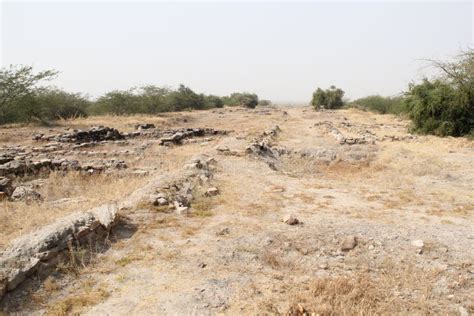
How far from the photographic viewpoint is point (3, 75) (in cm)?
2047

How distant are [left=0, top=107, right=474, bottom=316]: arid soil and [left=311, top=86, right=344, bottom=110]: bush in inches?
1770

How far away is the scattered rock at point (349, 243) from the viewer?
5.34m

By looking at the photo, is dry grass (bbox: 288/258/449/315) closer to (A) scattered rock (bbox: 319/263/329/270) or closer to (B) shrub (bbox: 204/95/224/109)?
(A) scattered rock (bbox: 319/263/329/270)

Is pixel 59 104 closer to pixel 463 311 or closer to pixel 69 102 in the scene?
pixel 69 102

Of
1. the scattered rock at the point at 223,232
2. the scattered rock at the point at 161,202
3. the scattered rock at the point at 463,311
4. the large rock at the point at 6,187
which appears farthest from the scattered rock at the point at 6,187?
the scattered rock at the point at 463,311

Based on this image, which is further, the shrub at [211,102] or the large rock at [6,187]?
the shrub at [211,102]

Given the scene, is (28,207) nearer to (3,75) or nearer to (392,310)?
(392,310)

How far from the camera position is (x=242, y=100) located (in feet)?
202

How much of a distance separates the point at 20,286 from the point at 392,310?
4271 millimetres

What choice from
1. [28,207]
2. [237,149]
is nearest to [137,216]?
[28,207]

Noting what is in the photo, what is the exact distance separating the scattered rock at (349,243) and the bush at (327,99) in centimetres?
5141

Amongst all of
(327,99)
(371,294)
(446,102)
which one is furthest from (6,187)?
(327,99)

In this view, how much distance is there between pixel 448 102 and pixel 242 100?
4635 cm

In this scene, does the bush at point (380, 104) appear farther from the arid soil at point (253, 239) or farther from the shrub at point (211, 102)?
the arid soil at point (253, 239)
